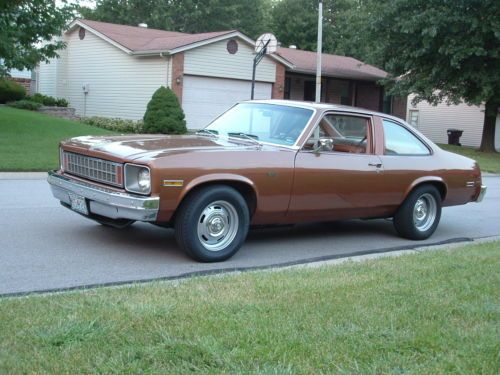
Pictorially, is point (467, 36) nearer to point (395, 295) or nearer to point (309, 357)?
point (395, 295)

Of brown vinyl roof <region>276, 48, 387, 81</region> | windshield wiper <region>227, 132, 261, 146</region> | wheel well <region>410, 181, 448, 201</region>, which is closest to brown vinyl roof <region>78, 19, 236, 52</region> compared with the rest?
brown vinyl roof <region>276, 48, 387, 81</region>

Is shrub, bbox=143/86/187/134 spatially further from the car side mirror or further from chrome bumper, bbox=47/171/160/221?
chrome bumper, bbox=47/171/160/221

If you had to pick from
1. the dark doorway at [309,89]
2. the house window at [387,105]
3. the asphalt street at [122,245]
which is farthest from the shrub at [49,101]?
the asphalt street at [122,245]

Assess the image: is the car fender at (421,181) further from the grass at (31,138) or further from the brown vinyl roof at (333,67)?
the brown vinyl roof at (333,67)

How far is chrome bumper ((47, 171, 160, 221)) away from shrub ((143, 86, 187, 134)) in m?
16.0

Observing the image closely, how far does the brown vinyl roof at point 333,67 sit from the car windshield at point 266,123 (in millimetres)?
24012

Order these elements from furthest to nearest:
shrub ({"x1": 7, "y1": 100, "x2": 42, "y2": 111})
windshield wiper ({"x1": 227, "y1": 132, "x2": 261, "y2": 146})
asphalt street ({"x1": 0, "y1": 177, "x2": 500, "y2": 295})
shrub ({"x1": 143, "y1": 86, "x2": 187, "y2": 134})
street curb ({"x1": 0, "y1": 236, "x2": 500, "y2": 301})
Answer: shrub ({"x1": 7, "y1": 100, "x2": 42, "y2": 111}), shrub ({"x1": 143, "y1": 86, "x2": 187, "y2": 134}), windshield wiper ({"x1": 227, "y1": 132, "x2": 261, "y2": 146}), asphalt street ({"x1": 0, "y1": 177, "x2": 500, "y2": 295}), street curb ({"x1": 0, "y1": 236, "x2": 500, "y2": 301})

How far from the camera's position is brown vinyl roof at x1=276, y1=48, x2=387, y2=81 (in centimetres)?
3282

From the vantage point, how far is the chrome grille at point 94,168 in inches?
250

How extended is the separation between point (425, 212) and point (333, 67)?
2692 centimetres

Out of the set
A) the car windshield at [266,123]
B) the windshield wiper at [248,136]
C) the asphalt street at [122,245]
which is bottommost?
the asphalt street at [122,245]

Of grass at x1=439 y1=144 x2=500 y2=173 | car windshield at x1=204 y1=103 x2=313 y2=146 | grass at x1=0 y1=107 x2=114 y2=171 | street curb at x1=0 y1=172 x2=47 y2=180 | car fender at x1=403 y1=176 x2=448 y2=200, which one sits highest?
car windshield at x1=204 y1=103 x2=313 y2=146

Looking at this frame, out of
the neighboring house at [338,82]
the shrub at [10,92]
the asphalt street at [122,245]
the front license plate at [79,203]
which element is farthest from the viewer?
the neighboring house at [338,82]

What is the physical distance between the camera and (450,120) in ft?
127
